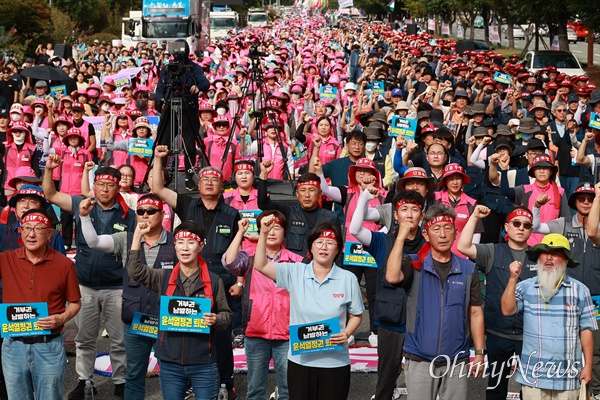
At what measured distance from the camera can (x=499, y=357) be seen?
7.90 m

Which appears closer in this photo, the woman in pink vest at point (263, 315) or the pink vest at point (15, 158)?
the woman in pink vest at point (263, 315)

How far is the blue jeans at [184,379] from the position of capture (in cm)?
713

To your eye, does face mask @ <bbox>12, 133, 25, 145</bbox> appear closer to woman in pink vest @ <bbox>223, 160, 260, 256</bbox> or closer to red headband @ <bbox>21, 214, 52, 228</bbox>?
woman in pink vest @ <bbox>223, 160, 260, 256</bbox>

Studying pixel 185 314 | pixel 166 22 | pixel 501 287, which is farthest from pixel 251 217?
pixel 166 22

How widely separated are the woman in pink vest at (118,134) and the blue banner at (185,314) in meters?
6.84

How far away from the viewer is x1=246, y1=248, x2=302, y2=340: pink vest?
7.65 metres

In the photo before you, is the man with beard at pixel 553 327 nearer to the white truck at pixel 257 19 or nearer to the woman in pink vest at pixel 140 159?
the woman in pink vest at pixel 140 159

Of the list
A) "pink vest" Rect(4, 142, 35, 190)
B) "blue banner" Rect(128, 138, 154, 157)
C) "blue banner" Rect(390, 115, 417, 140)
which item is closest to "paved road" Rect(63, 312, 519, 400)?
"blue banner" Rect(128, 138, 154, 157)

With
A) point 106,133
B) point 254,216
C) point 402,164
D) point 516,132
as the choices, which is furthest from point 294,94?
point 254,216

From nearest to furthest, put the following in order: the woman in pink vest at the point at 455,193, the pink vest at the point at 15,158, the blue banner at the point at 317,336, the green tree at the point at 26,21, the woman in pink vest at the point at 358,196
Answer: the blue banner at the point at 317,336 < the woman in pink vest at the point at 455,193 < the woman in pink vest at the point at 358,196 < the pink vest at the point at 15,158 < the green tree at the point at 26,21

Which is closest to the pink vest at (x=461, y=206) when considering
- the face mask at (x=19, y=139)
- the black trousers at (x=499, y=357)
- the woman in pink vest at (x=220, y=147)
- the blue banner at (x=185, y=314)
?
the black trousers at (x=499, y=357)

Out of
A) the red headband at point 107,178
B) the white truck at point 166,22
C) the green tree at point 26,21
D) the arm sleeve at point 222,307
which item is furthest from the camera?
the green tree at point 26,21

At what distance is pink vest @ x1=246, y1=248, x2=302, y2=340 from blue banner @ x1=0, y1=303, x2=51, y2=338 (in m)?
1.49

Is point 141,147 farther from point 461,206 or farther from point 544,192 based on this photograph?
point 544,192
